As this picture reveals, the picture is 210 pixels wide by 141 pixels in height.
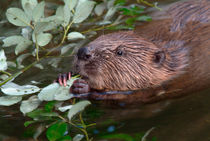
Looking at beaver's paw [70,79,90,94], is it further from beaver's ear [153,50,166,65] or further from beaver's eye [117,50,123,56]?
beaver's ear [153,50,166,65]

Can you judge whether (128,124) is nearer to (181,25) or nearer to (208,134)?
(208,134)

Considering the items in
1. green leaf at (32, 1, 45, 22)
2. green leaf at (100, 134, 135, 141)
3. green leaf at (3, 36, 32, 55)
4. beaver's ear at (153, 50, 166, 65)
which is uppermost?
green leaf at (32, 1, 45, 22)

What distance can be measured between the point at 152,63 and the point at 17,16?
4.75 ft

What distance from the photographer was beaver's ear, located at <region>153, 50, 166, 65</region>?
12.0 feet

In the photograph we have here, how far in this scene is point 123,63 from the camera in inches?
140

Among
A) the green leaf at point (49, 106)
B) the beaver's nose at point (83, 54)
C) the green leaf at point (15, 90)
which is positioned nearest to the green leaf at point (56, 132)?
the green leaf at point (49, 106)

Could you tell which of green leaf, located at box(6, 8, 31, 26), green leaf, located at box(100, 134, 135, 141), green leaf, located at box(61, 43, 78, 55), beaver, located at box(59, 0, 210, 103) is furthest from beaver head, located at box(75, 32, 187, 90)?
green leaf, located at box(100, 134, 135, 141)

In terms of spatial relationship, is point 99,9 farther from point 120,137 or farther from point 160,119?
point 120,137

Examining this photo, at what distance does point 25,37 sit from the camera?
3.50 metres

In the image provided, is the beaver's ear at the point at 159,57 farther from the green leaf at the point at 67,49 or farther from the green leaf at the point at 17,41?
the green leaf at the point at 17,41

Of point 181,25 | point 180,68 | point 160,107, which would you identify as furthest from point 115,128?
point 181,25

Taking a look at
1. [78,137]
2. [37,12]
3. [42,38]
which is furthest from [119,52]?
[78,137]

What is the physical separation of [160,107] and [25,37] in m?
1.47

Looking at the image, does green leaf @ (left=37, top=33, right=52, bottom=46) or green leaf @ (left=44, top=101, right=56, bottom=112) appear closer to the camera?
green leaf @ (left=44, top=101, right=56, bottom=112)
